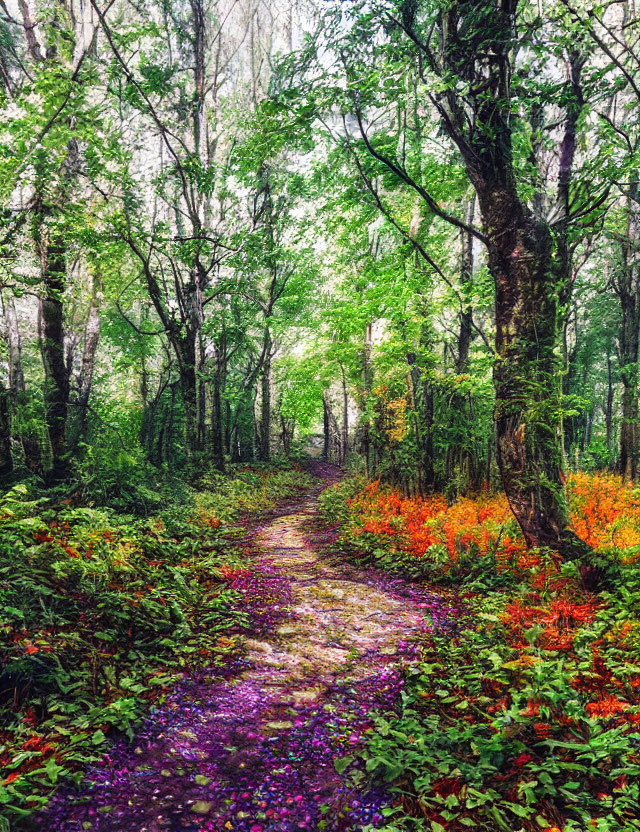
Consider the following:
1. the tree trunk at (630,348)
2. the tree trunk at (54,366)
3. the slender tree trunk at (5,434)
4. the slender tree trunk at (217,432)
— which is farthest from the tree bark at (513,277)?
the slender tree trunk at (217,432)

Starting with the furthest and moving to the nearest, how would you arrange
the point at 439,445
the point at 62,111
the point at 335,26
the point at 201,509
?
1. the point at 439,445
2. the point at 201,509
3. the point at 62,111
4. the point at 335,26

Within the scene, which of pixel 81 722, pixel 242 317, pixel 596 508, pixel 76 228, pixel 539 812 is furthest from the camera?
pixel 242 317

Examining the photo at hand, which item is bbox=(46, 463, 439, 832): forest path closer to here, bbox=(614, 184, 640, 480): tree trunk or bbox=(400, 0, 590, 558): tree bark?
bbox=(400, 0, 590, 558): tree bark

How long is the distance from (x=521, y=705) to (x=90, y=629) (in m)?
3.70

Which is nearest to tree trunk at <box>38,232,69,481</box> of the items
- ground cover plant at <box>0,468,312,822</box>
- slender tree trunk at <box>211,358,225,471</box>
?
ground cover plant at <box>0,468,312,822</box>

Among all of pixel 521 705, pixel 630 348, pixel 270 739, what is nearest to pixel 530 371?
pixel 521 705

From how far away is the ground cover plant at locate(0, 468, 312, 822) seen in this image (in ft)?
8.89

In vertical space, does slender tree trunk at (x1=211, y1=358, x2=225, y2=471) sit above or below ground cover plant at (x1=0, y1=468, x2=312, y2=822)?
above

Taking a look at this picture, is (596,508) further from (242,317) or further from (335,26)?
(242,317)

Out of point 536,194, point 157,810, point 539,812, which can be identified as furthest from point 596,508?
point 157,810

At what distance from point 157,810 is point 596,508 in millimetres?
8507

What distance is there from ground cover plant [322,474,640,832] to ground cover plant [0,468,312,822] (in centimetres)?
186

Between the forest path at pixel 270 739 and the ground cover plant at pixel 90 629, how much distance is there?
0.24m

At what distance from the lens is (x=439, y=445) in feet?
39.8
